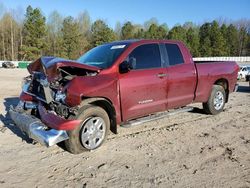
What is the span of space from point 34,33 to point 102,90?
217 ft

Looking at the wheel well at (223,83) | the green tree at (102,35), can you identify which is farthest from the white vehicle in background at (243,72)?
the green tree at (102,35)

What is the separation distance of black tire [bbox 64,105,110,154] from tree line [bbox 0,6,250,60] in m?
62.4

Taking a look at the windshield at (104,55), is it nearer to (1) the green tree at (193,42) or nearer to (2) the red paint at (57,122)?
(2) the red paint at (57,122)

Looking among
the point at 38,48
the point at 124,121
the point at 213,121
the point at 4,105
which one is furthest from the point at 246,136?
the point at 38,48

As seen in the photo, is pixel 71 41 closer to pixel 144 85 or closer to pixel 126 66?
pixel 144 85

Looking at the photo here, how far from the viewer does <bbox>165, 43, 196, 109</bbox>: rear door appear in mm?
6742

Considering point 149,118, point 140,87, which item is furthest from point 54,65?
point 149,118

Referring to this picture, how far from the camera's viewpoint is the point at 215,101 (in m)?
8.31

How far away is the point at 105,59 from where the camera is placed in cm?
618

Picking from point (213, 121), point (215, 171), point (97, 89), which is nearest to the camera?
point (215, 171)

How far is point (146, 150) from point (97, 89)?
138cm

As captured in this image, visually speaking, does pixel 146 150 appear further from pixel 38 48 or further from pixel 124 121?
A: pixel 38 48

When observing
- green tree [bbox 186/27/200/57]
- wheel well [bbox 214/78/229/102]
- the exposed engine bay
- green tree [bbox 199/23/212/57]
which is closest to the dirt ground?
the exposed engine bay

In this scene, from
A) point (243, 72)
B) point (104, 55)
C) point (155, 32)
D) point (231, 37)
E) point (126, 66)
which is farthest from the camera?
point (231, 37)
